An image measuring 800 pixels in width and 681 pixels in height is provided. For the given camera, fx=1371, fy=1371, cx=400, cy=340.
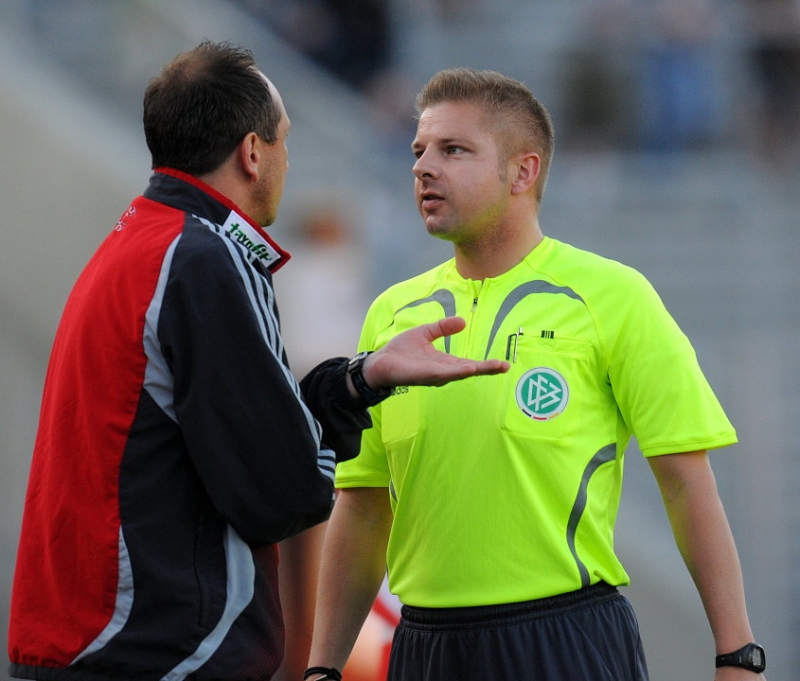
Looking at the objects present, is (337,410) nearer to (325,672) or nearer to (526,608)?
(526,608)

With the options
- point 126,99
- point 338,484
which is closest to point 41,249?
point 126,99

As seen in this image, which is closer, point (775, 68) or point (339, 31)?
point (339, 31)

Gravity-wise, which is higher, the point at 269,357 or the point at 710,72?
the point at 710,72

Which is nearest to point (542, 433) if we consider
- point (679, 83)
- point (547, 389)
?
point (547, 389)

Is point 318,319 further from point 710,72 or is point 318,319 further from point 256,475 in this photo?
point 256,475

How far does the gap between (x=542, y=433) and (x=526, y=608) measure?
419mm

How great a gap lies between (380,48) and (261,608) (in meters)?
7.21

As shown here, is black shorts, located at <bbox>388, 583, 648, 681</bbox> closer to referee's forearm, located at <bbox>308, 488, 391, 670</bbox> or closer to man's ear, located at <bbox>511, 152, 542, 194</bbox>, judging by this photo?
referee's forearm, located at <bbox>308, 488, 391, 670</bbox>

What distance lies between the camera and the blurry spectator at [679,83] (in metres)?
9.62

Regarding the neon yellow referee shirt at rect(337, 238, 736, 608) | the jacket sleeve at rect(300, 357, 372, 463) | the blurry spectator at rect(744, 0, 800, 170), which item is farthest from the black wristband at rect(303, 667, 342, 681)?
the blurry spectator at rect(744, 0, 800, 170)

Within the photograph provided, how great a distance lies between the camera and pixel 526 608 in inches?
129

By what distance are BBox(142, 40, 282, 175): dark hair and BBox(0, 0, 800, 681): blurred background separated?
4.38 metres

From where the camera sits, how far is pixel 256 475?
9.24 feet

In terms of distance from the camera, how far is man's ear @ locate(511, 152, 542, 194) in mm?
3625
